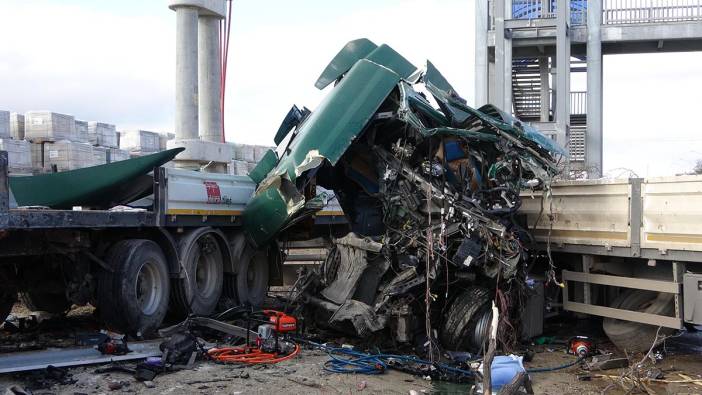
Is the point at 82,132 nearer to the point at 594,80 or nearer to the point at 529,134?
the point at 529,134

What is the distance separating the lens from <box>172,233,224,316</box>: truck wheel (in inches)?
357

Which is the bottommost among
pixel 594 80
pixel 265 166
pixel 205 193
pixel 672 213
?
pixel 672 213

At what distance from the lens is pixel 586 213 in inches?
346

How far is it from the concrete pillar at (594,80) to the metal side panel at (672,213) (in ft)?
34.7

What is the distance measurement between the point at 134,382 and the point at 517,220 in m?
5.20

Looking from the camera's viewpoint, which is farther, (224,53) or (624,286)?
(224,53)

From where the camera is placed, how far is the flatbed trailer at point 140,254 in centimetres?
701

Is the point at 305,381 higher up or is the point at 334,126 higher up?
the point at 334,126

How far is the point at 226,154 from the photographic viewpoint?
1742 cm

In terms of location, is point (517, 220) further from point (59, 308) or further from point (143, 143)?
point (143, 143)

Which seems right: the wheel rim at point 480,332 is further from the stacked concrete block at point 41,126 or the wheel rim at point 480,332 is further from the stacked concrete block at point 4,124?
the stacked concrete block at point 41,126

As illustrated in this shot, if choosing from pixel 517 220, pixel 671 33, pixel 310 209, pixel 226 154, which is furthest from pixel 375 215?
pixel 671 33

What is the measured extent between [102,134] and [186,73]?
2.34 meters

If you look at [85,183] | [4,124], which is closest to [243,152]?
[4,124]
